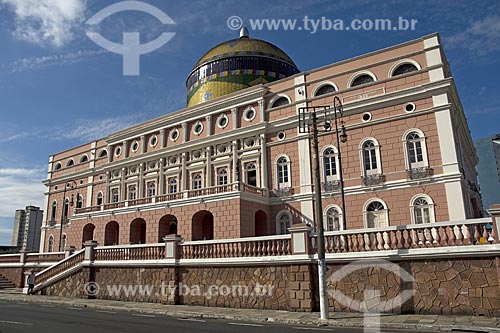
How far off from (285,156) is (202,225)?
7.02 meters

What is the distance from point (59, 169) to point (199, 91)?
1736 centimetres

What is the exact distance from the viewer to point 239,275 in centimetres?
1371

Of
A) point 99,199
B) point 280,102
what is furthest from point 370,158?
point 99,199

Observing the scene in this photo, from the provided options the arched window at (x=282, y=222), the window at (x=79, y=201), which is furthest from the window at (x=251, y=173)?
the window at (x=79, y=201)

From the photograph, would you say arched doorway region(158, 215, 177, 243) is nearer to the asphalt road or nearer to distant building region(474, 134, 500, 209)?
the asphalt road

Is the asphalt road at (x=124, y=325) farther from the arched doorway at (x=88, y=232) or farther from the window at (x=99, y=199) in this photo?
the window at (x=99, y=199)

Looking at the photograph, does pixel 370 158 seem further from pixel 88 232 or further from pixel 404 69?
pixel 88 232

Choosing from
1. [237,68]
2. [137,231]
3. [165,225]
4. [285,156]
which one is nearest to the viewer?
[285,156]

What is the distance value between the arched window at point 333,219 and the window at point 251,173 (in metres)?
5.72

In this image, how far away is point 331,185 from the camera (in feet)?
72.1

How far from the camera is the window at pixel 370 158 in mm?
21031

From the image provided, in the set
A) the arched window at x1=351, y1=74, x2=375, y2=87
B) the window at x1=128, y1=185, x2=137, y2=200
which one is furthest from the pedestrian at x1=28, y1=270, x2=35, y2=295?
the arched window at x1=351, y1=74, x2=375, y2=87

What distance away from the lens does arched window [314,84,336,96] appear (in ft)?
76.5

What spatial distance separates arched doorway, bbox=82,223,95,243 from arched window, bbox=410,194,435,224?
76.4 ft
